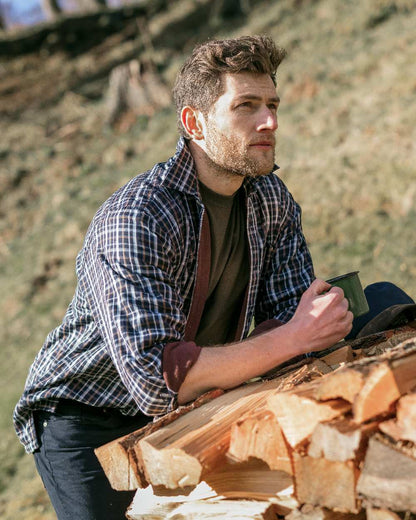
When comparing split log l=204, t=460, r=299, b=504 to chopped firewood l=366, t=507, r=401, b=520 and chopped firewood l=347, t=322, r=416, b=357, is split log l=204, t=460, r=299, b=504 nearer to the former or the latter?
chopped firewood l=366, t=507, r=401, b=520

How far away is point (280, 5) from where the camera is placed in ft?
55.0

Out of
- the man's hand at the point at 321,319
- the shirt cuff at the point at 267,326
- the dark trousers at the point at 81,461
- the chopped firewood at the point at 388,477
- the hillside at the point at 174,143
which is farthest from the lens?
the hillside at the point at 174,143

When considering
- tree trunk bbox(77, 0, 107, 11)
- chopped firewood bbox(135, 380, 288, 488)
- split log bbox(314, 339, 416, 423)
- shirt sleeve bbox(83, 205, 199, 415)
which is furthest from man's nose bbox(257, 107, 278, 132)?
tree trunk bbox(77, 0, 107, 11)

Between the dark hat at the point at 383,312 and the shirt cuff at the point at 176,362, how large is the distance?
3.49 feet

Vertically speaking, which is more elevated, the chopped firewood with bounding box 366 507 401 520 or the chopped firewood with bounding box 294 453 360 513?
the chopped firewood with bounding box 294 453 360 513

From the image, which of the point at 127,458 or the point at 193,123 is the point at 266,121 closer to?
the point at 193,123

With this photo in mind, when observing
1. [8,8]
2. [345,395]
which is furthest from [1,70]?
[345,395]

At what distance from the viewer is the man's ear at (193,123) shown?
299 centimetres

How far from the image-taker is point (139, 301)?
231cm

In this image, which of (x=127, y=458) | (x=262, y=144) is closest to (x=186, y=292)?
(x=262, y=144)

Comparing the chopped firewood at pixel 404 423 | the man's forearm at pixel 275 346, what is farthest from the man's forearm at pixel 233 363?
the chopped firewood at pixel 404 423

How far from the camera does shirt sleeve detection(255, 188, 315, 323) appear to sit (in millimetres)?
3045

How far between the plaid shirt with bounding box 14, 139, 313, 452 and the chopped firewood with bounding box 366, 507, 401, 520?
835 mm

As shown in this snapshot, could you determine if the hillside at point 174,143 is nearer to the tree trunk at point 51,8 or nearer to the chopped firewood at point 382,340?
the chopped firewood at point 382,340
